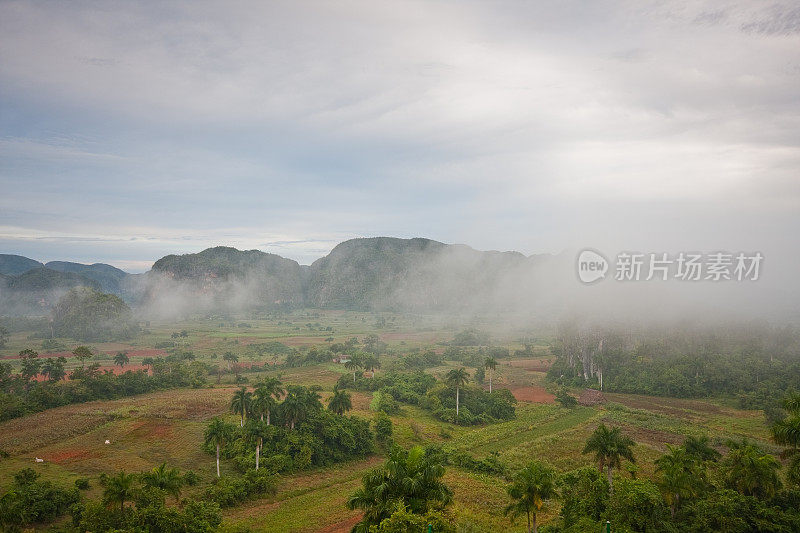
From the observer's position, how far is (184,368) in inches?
2771

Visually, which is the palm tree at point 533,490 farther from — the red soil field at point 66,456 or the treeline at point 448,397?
the red soil field at point 66,456

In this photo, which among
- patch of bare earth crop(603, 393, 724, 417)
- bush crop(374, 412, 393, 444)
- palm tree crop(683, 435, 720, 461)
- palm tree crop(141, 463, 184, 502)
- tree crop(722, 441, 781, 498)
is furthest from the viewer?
patch of bare earth crop(603, 393, 724, 417)

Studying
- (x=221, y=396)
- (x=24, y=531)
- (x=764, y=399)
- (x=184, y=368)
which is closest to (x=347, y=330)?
(x=184, y=368)

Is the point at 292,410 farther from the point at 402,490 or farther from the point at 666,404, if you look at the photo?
the point at 666,404

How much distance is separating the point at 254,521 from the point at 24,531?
1176cm

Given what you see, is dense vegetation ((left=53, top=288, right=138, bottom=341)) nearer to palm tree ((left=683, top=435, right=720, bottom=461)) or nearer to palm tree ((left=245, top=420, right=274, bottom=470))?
palm tree ((left=245, top=420, right=274, bottom=470))

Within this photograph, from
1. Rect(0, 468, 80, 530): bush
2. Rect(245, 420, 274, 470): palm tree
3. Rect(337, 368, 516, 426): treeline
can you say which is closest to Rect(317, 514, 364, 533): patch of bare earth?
Rect(245, 420, 274, 470): palm tree

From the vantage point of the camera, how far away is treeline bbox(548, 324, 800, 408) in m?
62.8

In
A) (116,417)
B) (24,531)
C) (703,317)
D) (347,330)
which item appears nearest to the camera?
(24,531)

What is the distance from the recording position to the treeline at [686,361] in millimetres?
62844

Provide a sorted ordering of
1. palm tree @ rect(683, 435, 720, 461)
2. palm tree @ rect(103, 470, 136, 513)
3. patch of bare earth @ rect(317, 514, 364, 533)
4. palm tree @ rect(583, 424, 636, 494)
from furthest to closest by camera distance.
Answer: palm tree @ rect(683, 435, 720, 461) < patch of bare earth @ rect(317, 514, 364, 533) < palm tree @ rect(583, 424, 636, 494) < palm tree @ rect(103, 470, 136, 513)

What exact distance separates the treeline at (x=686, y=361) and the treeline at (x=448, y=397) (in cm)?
2553

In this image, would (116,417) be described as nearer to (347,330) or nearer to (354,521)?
(354,521)

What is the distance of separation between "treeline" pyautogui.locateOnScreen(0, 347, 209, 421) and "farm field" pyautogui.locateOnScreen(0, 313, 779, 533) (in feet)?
6.62
